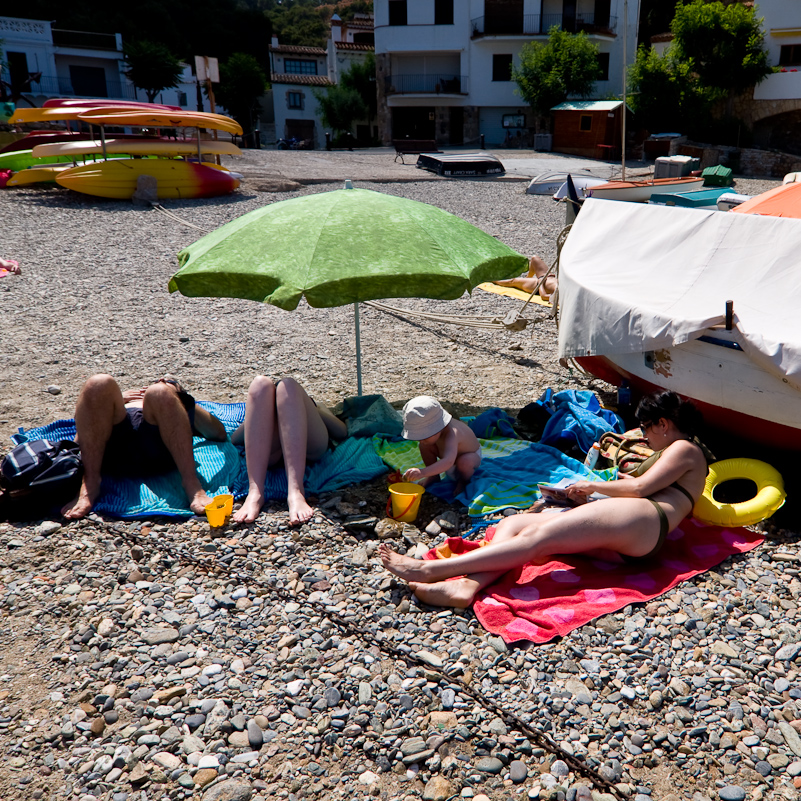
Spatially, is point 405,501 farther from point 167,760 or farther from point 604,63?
point 604,63

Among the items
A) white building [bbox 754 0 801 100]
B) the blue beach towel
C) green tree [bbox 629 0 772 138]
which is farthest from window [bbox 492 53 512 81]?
the blue beach towel

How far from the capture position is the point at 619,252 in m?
5.29

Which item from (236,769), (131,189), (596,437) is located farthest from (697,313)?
(131,189)

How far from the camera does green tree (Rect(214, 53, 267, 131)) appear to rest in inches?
1672

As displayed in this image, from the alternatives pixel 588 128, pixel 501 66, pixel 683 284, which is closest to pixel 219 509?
pixel 683 284

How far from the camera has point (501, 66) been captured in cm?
A: 3622

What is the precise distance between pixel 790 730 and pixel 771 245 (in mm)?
2831

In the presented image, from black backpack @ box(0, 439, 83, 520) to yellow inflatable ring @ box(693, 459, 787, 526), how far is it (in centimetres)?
341

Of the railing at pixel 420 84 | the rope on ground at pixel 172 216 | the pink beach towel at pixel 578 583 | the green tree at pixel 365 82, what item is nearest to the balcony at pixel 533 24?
the railing at pixel 420 84

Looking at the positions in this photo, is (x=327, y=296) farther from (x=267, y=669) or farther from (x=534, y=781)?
(x=534, y=781)

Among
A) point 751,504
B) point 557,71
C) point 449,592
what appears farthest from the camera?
point 557,71

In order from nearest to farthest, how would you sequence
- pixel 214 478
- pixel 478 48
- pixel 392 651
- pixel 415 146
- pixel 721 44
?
pixel 392 651, pixel 214 478, pixel 721 44, pixel 415 146, pixel 478 48

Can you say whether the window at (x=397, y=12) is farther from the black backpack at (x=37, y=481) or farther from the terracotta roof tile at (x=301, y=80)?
the black backpack at (x=37, y=481)

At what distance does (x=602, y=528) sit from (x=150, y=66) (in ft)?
141
